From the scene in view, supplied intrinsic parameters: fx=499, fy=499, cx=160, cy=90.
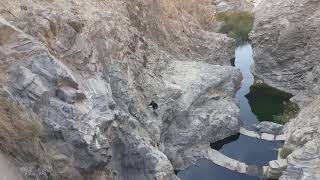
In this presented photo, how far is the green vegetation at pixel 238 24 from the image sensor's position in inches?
2126

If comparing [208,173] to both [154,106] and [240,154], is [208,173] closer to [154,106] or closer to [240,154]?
[240,154]

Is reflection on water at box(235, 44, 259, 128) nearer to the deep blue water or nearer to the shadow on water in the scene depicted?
the deep blue water

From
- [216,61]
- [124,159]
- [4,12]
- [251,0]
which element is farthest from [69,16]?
[251,0]

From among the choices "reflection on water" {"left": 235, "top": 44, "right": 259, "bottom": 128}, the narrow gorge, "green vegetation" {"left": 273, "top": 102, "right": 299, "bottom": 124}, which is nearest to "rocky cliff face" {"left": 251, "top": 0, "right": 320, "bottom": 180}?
the narrow gorge

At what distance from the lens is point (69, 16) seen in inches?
1070

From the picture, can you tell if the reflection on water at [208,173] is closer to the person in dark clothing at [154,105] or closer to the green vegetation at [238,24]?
the person in dark clothing at [154,105]

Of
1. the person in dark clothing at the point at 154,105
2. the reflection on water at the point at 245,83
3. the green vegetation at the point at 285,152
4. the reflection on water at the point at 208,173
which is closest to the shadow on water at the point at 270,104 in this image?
the reflection on water at the point at 245,83

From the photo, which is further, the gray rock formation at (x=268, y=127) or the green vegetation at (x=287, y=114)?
the green vegetation at (x=287, y=114)

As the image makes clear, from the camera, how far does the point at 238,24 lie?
181 feet

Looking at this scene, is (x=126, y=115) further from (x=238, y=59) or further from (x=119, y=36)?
(x=238, y=59)

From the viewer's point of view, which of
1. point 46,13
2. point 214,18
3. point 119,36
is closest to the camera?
point 46,13

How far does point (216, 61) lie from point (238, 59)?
7866 mm

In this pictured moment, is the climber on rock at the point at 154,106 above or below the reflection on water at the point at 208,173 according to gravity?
above

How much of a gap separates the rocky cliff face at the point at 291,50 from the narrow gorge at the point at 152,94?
11 cm
